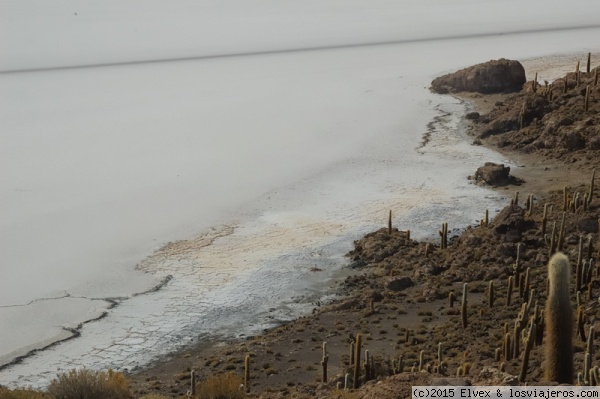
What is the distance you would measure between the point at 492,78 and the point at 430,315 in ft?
75.5

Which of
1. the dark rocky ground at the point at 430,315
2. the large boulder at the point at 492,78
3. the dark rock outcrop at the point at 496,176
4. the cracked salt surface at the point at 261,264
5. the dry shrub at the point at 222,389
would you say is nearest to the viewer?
the dry shrub at the point at 222,389

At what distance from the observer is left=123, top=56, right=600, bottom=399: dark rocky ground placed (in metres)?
13.7

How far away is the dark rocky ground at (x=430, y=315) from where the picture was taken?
45.1 feet

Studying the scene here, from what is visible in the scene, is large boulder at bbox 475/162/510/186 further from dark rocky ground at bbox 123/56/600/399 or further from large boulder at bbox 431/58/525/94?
large boulder at bbox 431/58/525/94

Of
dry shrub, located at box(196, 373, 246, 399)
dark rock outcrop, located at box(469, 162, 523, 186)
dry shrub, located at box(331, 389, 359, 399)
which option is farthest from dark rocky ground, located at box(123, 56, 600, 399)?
A: dry shrub, located at box(196, 373, 246, 399)

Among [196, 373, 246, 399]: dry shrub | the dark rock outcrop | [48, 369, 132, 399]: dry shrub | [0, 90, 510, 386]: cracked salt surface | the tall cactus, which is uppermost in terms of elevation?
the tall cactus

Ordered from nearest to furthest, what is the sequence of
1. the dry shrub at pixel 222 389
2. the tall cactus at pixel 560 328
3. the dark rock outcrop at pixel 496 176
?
the tall cactus at pixel 560 328 → the dry shrub at pixel 222 389 → the dark rock outcrop at pixel 496 176

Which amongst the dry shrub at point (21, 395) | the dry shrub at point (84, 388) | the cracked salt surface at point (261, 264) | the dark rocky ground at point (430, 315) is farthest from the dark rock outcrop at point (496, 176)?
the dry shrub at point (21, 395)

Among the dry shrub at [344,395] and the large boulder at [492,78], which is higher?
the large boulder at [492,78]

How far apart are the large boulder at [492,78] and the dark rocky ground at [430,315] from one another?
1364 cm

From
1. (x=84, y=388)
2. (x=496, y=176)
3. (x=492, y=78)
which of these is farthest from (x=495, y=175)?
(x=84, y=388)

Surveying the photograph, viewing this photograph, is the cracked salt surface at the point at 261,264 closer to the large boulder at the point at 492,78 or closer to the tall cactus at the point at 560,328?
the tall cactus at the point at 560,328

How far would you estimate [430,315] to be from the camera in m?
17.3

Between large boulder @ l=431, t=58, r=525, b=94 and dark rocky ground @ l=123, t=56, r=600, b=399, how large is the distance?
44.8ft
